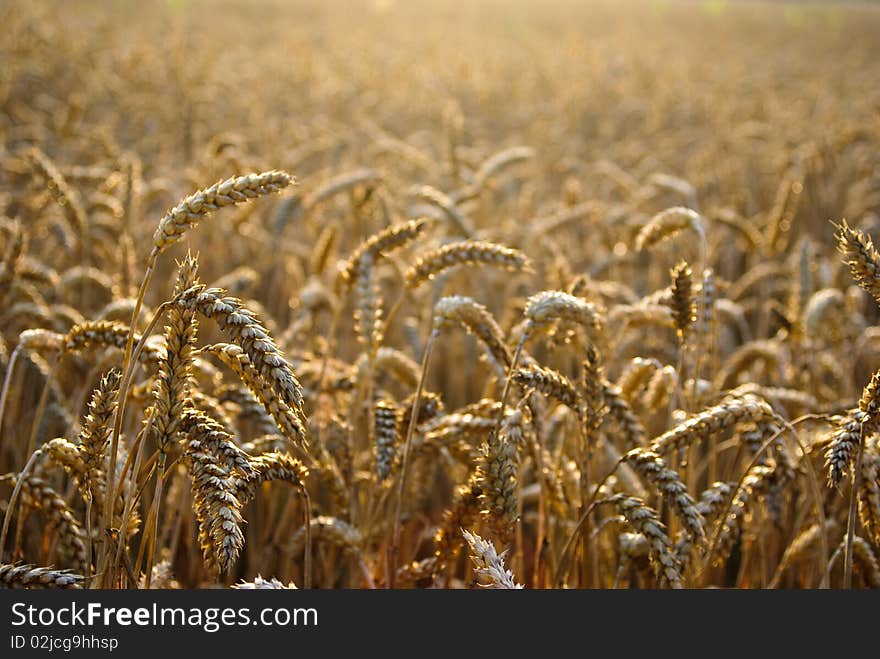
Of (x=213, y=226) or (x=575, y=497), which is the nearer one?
(x=575, y=497)

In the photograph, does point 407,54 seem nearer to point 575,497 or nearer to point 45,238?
point 45,238

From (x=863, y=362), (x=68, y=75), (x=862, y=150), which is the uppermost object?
(x=68, y=75)

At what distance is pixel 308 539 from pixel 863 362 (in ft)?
10.3

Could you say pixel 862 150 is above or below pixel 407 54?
below

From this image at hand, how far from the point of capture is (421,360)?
3076 mm

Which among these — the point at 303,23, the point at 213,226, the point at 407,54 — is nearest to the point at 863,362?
the point at 213,226

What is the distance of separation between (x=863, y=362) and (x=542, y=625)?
3006 millimetres

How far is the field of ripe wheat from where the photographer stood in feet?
5.03

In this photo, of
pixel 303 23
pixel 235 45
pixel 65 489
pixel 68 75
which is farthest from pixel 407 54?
pixel 65 489

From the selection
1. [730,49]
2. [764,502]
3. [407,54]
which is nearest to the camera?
[764,502]

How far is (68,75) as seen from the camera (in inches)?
378

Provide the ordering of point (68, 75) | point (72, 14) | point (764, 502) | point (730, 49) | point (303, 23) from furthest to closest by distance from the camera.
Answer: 1. point (303, 23)
2. point (730, 49)
3. point (72, 14)
4. point (68, 75)
5. point (764, 502)

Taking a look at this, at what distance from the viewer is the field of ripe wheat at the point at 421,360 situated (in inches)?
60.4

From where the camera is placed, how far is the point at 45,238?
13.6 ft
